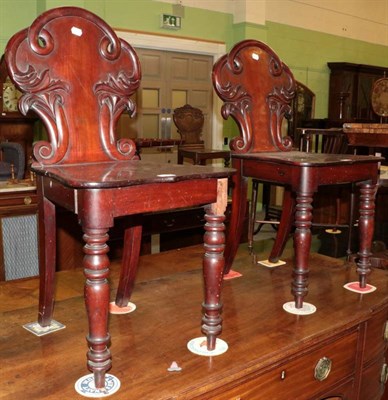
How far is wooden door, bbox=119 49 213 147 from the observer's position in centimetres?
603

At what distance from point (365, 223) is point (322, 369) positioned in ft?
2.02

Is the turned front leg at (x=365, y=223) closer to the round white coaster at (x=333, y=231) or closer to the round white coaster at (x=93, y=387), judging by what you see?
the round white coaster at (x=93, y=387)

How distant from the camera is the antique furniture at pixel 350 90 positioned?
25.1 ft

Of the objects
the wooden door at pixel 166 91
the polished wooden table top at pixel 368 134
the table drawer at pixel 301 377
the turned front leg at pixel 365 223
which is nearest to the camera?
the table drawer at pixel 301 377

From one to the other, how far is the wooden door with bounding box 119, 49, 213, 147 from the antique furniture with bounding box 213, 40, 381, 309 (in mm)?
3820

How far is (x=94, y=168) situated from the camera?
57.0 inches

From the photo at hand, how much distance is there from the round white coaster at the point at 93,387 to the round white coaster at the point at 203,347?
0.86 feet

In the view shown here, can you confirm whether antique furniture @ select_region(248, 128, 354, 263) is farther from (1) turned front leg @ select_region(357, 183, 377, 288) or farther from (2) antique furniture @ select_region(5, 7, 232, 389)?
(2) antique furniture @ select_region(5, 7, 232, 389)

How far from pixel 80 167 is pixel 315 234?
2.94 metres

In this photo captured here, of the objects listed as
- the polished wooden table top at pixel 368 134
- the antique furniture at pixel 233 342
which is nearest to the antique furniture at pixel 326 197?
the antique furniture at pixel 233 342

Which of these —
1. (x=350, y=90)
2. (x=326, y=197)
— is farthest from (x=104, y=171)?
(x=350, y=90)

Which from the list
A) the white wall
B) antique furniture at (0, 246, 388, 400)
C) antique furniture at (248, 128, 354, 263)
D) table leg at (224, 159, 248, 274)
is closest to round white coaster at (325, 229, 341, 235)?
antique furniture at (248, 128, 354, 263)

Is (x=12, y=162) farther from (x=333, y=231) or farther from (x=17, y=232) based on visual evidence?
(x=333, y=231)

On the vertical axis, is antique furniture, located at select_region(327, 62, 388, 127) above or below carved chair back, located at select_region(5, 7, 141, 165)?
above
